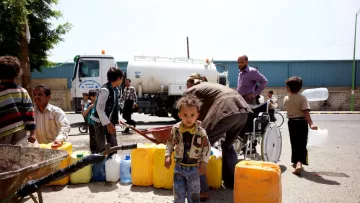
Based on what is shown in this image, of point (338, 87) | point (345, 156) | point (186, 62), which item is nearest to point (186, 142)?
point (345, 156)

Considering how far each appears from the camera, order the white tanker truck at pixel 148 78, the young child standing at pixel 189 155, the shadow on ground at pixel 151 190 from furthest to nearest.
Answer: the white tanker truck at pixel 148 78 < the shadow on ground at pixel 151 190 < the young child standing at pixel 189 155

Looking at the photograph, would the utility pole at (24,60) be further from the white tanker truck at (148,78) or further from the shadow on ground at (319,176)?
the shadow on ground at (319,176)

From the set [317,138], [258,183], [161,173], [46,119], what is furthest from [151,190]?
[317,138]

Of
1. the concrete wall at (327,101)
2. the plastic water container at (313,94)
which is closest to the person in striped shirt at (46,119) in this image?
the plastic water container at (313,94)

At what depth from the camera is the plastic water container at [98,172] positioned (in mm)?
4332

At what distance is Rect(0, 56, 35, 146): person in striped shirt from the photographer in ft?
9.59

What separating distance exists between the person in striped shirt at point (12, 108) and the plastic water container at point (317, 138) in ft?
14.2

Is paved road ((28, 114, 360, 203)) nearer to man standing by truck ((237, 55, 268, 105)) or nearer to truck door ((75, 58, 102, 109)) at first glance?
man standing by truck ((237, 55, 268, 105))

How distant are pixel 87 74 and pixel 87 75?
0.04 m

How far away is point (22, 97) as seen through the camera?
3.07 meters

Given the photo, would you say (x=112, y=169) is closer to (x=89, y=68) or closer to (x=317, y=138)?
(x=317, y=138)

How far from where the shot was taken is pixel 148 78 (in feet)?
40.8

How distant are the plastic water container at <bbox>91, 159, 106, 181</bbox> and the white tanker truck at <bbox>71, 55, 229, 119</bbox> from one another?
295 inches

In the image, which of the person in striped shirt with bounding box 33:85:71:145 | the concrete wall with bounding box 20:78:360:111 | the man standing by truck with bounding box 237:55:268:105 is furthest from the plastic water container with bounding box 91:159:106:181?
the concrete wall with bounding box 20:78:360:111
